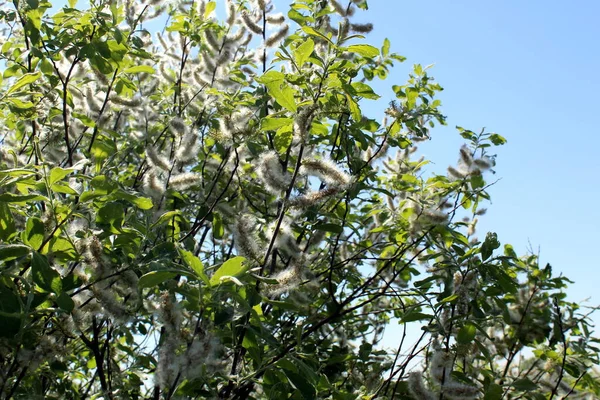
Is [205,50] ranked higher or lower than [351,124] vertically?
higher

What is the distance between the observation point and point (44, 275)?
7.00 ft

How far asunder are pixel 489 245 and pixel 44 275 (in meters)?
2.09

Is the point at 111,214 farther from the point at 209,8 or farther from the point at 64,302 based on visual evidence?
the point at 209,8

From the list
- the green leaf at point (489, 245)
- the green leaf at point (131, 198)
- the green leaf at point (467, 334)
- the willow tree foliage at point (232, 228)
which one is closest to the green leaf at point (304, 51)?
the willow tree foliage at point (232, 228)

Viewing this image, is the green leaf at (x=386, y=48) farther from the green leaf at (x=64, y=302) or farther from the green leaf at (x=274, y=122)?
the green leaf at (x=64, y=302)

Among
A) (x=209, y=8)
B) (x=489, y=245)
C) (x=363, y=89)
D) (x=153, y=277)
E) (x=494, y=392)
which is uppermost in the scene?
(x=209, y=8)

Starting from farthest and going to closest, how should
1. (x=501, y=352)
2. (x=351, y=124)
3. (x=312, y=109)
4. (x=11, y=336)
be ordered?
(x=501, y=352) → (x=351, y=124) → (x=312, y=109) → (x=11, y=336)

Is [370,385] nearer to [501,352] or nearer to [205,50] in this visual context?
[501,352]

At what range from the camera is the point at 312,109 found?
2344 mm

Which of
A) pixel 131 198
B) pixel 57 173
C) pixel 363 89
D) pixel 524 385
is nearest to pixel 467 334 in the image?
pixel 524 385

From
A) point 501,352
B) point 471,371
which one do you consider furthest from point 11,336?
point 501,352

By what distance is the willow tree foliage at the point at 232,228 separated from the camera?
2326 mm

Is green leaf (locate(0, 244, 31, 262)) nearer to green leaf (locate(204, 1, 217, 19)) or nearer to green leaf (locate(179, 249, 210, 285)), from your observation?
green leaf (locate(179, 249, 210, 285))

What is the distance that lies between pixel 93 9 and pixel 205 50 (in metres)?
1.14
